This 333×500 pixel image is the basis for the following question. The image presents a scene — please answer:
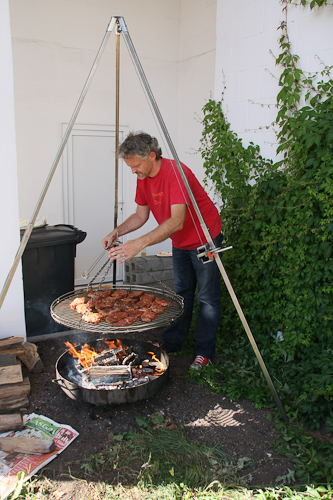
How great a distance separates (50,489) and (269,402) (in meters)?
1.85

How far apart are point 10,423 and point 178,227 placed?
193cm

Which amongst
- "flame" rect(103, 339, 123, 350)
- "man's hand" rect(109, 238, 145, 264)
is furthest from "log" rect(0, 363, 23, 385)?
"man's hand" rect(109, 238, 145, 264)

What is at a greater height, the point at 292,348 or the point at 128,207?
the point at 128,207

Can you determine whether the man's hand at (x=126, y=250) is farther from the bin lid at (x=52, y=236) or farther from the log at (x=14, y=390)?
the bin lid at (x=52, y=236)

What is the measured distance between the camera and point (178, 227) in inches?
135

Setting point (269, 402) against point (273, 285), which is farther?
point (273, 285)

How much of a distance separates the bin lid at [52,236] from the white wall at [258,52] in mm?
2187

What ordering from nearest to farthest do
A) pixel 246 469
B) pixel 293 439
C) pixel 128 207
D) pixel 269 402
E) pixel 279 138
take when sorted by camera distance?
pixel 246 469 < pixel 293 439 < pixel 269 402 < pixel 279 138 < pixel 128 207

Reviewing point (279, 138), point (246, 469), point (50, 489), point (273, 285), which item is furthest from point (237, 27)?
point (50, 489)

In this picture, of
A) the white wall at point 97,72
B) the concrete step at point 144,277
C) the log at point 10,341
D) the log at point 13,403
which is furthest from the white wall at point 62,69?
the log at point 13,403

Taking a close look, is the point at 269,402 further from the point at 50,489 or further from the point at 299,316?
the point at 50,489

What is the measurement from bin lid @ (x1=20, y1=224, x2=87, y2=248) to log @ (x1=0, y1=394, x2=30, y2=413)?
1.67 metres

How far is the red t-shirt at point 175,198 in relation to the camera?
143 inches

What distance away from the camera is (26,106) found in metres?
5.92
